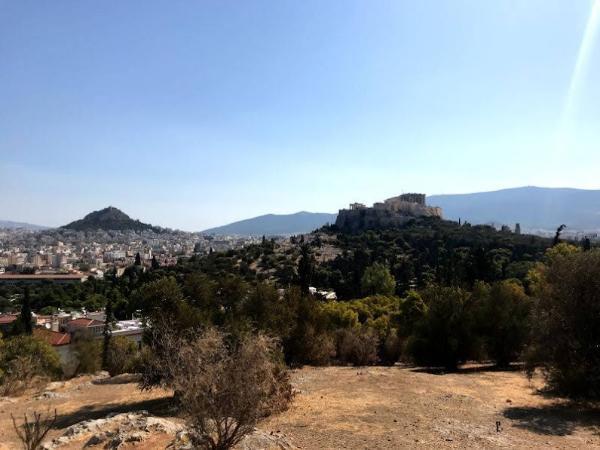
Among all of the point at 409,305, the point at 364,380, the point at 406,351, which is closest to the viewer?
the point at 364,380

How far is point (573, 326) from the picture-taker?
15961 mm

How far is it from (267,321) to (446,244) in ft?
314

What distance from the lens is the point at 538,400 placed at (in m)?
18.0

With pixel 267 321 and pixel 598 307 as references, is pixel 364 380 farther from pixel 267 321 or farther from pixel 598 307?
pixel 598 307

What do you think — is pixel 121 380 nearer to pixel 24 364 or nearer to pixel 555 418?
pixel 24 364

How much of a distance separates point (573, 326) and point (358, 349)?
16.3 metres

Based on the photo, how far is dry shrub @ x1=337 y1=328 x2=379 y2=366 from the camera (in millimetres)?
30678

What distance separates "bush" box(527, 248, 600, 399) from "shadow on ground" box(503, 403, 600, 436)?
621mm

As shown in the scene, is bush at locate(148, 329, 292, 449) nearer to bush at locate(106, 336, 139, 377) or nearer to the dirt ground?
the dirt ground

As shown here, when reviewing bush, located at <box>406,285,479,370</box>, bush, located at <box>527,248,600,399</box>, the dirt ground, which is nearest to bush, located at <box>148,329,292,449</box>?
the dirt ground

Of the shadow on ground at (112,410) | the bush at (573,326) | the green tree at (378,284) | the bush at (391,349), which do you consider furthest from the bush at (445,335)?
the green tree at (378,284)

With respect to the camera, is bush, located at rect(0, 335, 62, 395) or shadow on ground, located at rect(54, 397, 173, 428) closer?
shadow on ground, located at rect(54, 397, 173, 428)

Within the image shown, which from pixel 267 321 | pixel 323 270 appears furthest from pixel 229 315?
pixel 323 270

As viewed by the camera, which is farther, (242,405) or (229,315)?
(229,315)
